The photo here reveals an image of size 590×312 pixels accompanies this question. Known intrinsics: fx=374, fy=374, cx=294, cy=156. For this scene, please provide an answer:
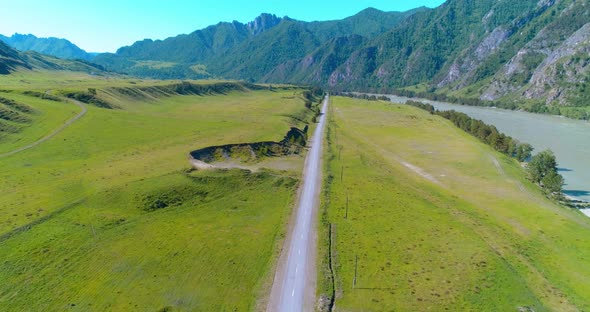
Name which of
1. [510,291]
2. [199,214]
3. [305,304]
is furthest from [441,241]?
[199,214]

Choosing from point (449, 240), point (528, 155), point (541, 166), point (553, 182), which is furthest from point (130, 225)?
point (528, 155)

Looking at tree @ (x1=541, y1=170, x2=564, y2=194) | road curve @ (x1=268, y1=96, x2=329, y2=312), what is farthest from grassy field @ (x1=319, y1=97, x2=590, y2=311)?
tree @ (x1=541, y1=170, x2=564, y2=194)

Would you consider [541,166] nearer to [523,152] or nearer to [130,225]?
[523,152]

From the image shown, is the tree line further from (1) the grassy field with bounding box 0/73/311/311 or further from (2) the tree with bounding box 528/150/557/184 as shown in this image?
(1) the grassy field with bounding box 0/73/311/311

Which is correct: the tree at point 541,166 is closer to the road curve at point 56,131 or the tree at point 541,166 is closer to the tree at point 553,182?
the tree at point 553,182

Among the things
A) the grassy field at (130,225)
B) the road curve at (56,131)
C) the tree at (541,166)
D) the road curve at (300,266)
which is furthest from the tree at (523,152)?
the road curve at (56,131)

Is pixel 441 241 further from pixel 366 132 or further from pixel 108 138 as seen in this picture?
pixel 366 132
